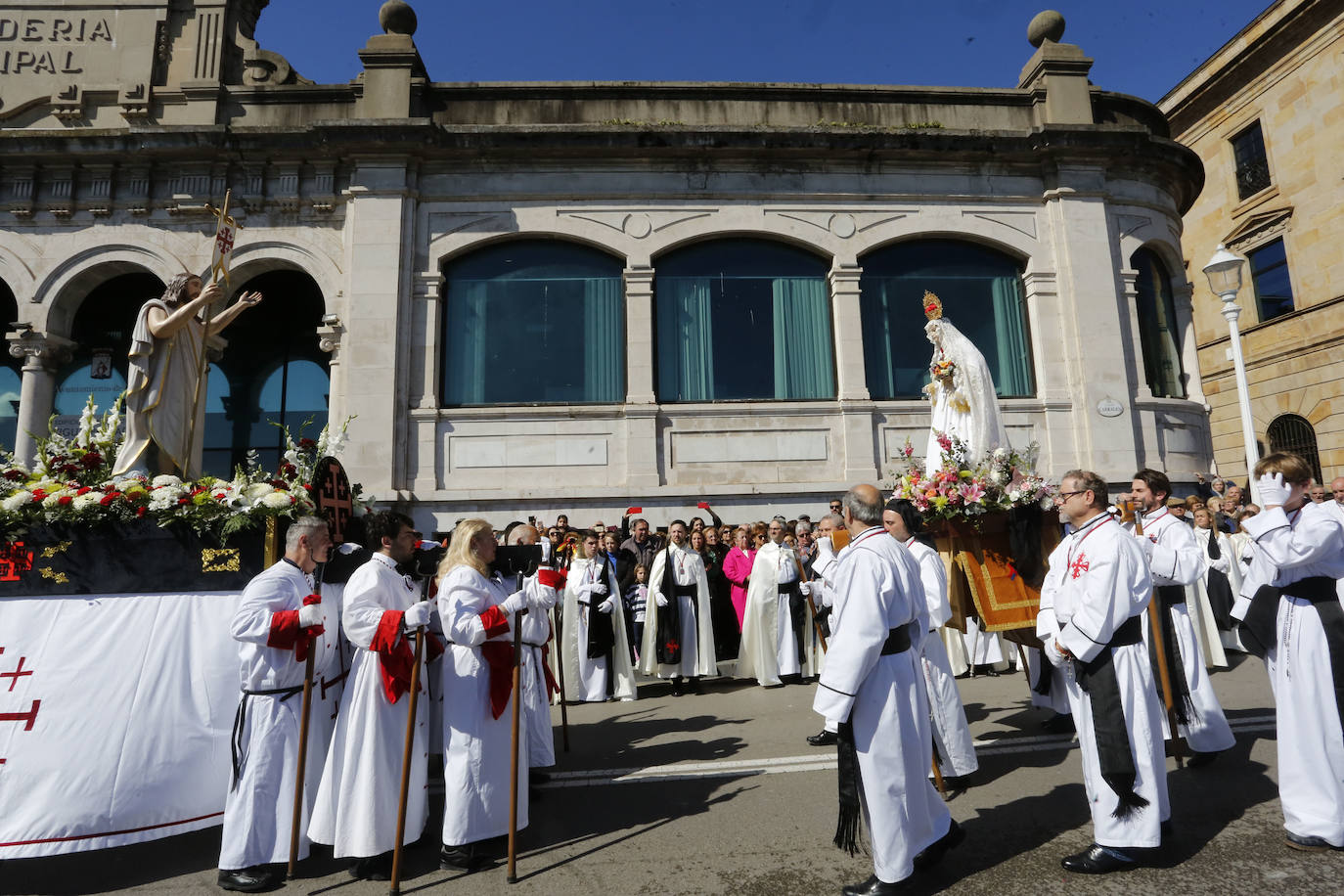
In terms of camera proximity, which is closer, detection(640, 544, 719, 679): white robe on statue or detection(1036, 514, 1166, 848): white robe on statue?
detection(1036, 514, 1166, 848): white robe on statue

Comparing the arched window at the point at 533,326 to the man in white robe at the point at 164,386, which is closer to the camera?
the man in white robe at the point at 164,386

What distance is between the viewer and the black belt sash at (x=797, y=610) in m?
9.77

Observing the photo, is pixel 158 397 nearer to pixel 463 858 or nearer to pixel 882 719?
pixel 463 858

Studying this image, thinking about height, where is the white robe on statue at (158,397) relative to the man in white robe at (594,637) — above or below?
above

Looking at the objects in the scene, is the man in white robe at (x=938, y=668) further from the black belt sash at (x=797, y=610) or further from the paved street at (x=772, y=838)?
the black belt sash at (x=797, y=610)

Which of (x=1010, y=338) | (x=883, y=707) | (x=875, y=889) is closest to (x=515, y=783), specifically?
(x=875, y=889)

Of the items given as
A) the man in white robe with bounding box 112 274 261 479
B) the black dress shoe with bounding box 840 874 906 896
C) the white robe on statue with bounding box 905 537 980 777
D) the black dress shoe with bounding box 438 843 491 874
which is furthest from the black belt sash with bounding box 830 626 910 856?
the man in white robe with bounding box 112 274 261 479

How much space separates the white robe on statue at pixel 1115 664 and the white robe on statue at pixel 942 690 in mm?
1043

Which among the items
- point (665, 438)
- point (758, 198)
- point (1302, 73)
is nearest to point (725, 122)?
point (758, 198)

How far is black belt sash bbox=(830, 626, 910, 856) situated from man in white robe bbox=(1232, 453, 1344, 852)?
87.9 inches

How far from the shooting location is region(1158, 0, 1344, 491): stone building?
64.7ft

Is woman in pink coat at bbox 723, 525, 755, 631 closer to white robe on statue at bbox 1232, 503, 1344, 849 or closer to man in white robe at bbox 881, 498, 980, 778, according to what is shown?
man in white robe at bbox 881, 498, 980, 778

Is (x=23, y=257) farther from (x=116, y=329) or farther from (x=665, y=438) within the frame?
(x=665, y=438)

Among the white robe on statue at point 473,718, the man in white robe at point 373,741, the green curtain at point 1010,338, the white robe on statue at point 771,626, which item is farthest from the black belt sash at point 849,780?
the green curtain at point 1010,338
